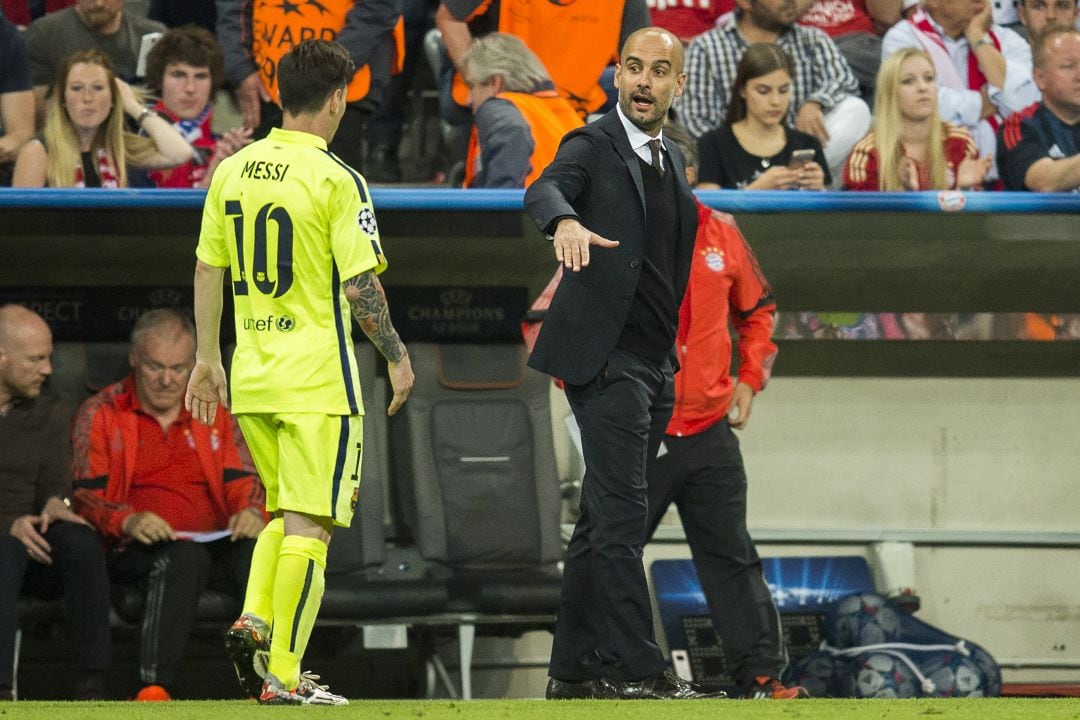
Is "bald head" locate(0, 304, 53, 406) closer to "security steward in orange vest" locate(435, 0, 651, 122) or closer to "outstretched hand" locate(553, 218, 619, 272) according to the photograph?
"security steward in orange vest" locate(435, 0, 651, 122)

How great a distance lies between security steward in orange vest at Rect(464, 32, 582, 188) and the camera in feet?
21.4

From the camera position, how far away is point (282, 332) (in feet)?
14.5

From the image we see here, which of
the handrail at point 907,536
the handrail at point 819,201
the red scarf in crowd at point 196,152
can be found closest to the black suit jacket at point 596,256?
the handrail at point 819,201

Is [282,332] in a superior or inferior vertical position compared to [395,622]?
superior

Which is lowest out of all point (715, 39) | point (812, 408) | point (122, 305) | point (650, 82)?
point (812, 408)

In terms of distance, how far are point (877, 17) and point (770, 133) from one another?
1.76 m

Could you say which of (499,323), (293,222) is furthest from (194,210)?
(293,222)

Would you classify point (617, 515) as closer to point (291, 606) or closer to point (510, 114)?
point (291, 606)

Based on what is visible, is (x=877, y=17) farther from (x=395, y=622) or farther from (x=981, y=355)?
(x=395, y=622)

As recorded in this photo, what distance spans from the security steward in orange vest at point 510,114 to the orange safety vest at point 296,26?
1.72ft

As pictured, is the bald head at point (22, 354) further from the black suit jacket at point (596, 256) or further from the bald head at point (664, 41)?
the bald head at point (664, 41)

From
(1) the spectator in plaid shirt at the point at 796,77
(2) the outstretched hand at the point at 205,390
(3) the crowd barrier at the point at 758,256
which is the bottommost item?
(2) the outstretched hand at the point at 205,390

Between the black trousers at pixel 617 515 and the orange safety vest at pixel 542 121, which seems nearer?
the black trousers at pixel 617 515

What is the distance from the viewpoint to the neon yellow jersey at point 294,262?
14.4ft
